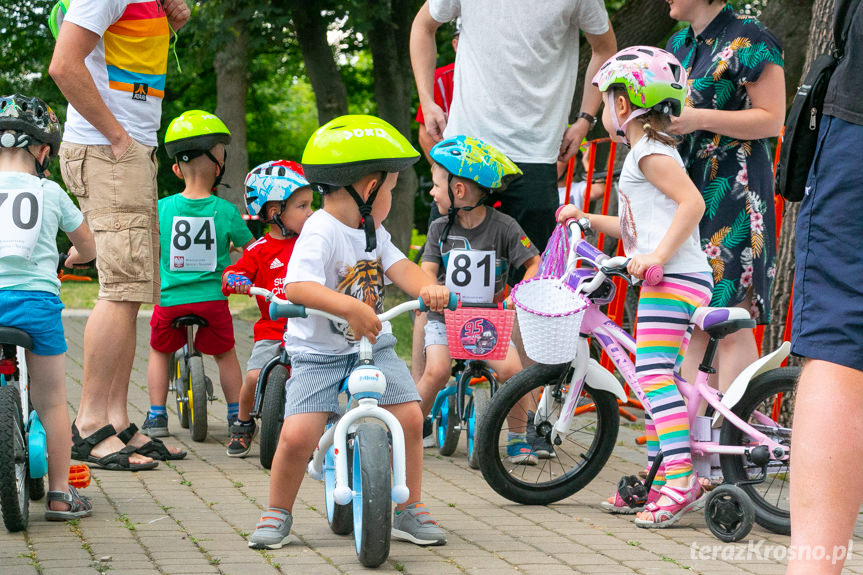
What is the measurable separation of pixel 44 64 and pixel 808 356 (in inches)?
969

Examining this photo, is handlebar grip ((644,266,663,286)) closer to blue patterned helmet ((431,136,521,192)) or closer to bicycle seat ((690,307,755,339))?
bicycle seat ((690,307,755,339))

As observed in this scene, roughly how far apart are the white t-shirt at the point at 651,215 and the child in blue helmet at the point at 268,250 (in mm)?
1947

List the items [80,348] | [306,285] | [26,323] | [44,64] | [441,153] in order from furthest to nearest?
[44,64] < [80,348] < [441,153] < [26,323] < [306,285]

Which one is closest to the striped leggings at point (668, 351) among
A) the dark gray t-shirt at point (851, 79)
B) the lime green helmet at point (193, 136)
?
the dark gray t-shirt at point (851, 79)

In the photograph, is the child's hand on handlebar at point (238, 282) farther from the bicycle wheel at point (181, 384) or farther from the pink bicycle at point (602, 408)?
the bicycle wheel at point (181, 384)

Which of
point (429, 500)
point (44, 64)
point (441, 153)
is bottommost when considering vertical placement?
point (429, 500)

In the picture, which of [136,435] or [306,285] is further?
[136,435]

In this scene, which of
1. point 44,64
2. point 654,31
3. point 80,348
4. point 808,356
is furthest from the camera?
point 44,64

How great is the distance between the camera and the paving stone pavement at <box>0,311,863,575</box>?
3959 mm

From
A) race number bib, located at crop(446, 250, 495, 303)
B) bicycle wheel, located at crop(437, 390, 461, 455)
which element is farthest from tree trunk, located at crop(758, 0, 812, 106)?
bicycle wheel, located at crop(437, 390, 461, 455)

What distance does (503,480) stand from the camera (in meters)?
4.93

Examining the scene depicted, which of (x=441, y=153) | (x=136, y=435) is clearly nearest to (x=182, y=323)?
(x=136, y=435)

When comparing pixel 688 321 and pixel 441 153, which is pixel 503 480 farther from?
pixel 441 153

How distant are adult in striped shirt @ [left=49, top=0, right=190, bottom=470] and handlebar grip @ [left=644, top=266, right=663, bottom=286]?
246cm
